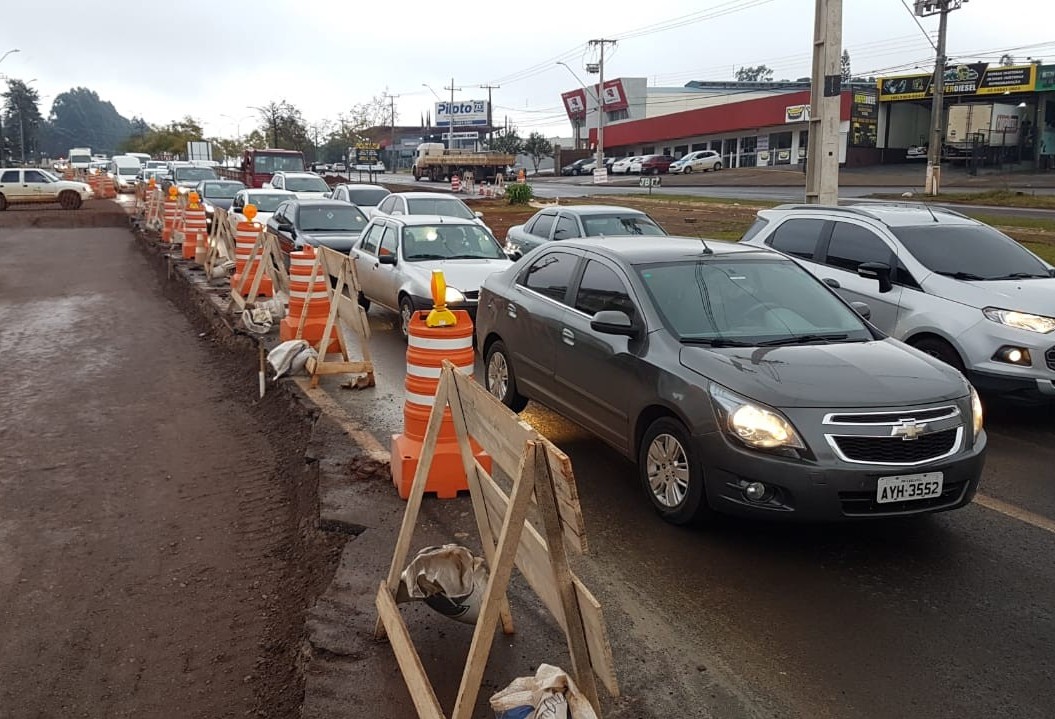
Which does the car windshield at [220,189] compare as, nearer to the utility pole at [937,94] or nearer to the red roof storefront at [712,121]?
the utility pole at [937,94]

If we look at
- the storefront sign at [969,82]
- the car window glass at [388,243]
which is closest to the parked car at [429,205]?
the car window glass at [388,243]

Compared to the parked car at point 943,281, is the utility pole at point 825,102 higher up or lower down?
higher up

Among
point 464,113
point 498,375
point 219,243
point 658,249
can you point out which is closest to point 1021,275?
point 658,249

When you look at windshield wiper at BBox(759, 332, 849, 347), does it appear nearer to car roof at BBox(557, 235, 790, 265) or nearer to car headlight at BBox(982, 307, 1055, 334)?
car roof at BBox(557, 235, 790, 265)

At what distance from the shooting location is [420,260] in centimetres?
1252

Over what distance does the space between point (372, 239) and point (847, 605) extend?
1018 centimetres

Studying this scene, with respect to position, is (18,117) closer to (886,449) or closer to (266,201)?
(266,201)

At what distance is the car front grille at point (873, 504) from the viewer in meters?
4.97

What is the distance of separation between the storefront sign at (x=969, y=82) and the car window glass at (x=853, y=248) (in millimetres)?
47839

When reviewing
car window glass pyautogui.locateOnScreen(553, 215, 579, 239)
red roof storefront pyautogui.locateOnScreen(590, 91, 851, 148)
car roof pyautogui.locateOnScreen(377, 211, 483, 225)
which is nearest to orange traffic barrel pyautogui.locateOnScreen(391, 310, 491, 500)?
car roof pyautogui.locateOnScreen(377, 211, 483, 225)

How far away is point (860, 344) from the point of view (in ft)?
19.5

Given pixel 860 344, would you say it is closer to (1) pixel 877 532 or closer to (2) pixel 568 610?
(1) pixel 877 532

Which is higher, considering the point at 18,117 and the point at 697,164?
the point at 18,117

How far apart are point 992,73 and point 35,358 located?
53.6 metres
